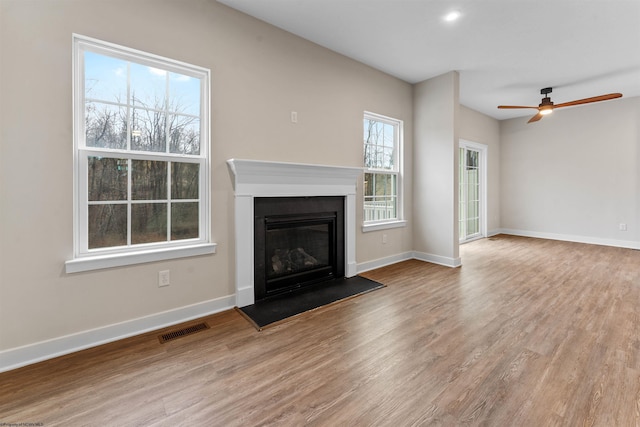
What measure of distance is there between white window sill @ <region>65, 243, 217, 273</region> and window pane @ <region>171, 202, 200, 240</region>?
139mm

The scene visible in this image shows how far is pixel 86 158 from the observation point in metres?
2.08

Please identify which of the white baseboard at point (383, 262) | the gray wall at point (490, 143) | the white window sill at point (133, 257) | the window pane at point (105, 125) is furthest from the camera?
the gray wall at point (490, 143)

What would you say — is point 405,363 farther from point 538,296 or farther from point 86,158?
point 86,158

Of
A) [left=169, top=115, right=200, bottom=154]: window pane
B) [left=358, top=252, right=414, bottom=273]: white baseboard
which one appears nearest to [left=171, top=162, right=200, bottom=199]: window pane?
[left=169, top=115, right=200, bottom=154]: window pane

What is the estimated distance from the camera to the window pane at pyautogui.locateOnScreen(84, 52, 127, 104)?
2094 millimetres

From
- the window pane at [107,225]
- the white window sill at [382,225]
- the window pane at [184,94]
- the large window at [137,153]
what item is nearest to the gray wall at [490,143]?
the white window sill at [382,225]

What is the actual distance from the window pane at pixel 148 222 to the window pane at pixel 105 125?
52 cm

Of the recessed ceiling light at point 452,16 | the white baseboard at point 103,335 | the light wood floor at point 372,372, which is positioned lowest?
the light wood floor at point 372,372

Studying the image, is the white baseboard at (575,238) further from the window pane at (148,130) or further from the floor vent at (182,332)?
the window pane at (148,130)

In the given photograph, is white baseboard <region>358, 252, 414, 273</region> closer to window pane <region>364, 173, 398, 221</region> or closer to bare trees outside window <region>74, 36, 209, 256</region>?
window pane <region>364, 173, 398, 221</region>

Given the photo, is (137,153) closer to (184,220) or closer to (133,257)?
(184,220)

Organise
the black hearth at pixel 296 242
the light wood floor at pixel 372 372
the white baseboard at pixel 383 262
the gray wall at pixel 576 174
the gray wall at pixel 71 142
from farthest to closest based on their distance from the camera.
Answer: the gray wall at pixel 576 174 < the white baseboard at pixel 383 262 < the black hearth at pixel 296 242 < the gray wall at pixel 71 142 < the light wood floor at pixel 372 372

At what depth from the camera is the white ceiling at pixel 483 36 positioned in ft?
8.67

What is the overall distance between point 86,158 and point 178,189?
66 centimetres
